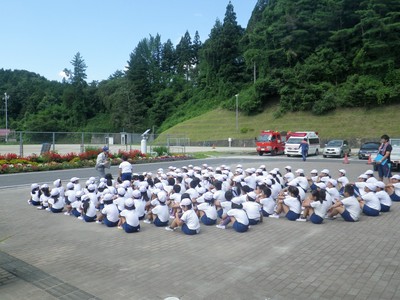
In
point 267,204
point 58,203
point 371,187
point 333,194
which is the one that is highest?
point 371,187

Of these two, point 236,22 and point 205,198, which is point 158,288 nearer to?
point 205,198

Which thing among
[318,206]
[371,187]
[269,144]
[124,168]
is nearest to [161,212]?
[318,206]

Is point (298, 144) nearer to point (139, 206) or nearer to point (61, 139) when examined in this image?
point (61, 139)

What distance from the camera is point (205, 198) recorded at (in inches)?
368

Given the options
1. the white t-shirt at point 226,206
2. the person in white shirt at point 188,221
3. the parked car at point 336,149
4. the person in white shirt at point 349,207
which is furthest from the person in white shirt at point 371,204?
the parked car at point 336,149

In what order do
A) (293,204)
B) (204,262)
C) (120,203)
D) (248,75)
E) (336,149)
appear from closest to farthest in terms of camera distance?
(204,262), (120,203), (293,204), (336,149), (248,75)

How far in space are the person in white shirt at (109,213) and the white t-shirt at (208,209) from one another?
2.17 m

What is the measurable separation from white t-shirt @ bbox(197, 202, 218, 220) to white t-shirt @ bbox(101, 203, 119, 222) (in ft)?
7.04

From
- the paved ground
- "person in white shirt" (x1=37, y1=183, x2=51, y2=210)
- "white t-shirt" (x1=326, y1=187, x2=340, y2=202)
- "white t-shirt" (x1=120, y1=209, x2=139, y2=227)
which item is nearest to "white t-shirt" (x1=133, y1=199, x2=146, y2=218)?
the paved ground

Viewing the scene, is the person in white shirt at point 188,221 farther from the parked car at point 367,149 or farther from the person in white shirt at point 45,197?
the parked car at point 367,149

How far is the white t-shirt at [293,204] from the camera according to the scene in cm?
960

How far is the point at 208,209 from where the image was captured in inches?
363

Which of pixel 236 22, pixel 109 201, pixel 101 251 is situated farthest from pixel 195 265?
pixel 236 22

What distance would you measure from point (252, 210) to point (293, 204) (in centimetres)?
135
